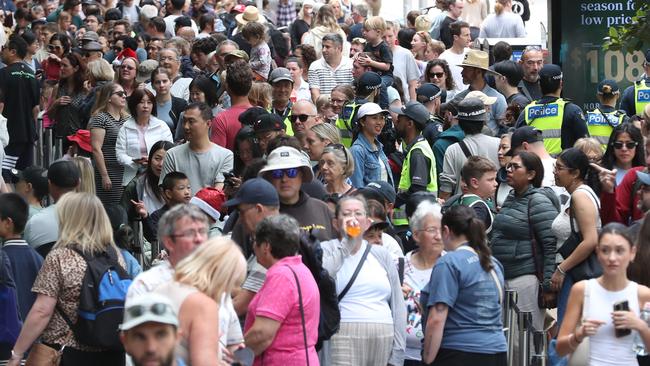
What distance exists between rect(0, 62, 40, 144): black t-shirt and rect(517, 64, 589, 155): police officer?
256 inches

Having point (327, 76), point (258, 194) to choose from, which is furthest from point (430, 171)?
point (327, 76)

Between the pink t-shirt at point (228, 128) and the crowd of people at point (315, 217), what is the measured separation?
0.02 meters

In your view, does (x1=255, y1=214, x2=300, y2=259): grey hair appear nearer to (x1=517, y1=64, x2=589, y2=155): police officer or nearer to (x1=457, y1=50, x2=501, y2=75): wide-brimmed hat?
(x1=517, y1=64, x2=589, y2=155): police officer

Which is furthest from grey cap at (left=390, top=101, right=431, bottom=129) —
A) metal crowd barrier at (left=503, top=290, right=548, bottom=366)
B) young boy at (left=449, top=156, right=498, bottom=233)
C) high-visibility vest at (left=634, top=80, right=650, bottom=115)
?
high-visibility vest at (left=634, top=80, right=650, bottom=115)

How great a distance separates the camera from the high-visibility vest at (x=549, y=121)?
13859 millimetres

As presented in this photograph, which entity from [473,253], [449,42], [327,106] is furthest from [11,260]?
[449,42]

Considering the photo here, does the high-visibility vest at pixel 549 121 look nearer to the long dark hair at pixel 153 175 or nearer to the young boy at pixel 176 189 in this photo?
the long dark hair at pixel 153 175

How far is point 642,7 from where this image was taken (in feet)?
37.2

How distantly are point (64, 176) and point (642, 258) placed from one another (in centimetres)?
432

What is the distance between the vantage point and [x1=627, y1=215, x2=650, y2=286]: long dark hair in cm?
915

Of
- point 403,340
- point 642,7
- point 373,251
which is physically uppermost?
point 642,7

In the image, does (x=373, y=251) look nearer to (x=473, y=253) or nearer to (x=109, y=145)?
(x=473, y=253)

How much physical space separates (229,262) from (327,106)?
850cm

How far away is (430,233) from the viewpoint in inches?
385
